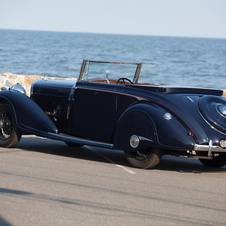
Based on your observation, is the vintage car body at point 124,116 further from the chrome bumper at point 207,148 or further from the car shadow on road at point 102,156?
the car shadow on road at point 102,156

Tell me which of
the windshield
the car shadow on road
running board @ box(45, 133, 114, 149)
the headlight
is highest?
the windshield

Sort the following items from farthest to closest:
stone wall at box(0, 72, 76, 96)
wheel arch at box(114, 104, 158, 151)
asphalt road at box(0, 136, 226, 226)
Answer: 1. stone wall at box(0, 72, 76, 96)
2. wheel arch at box(114, 104, 158, 151)
3. asphalt road at box(0, 136, 226, 226)

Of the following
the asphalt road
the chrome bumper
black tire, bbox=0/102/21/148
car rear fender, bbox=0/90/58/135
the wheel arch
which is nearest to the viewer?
the asphalt road

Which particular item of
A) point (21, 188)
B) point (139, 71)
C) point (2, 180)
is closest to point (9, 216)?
point (21, 188)

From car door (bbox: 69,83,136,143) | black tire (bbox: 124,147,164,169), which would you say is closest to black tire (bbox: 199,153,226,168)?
black tire (bbox: 124,147,164,169)

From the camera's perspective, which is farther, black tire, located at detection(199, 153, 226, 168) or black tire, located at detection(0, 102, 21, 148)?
black tire, located at detection(0, 102, 21, 148)

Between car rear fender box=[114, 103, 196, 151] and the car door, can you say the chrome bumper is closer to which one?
car rear fender box=[114, 103, 196, 151]

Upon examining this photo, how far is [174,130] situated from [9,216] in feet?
9.10

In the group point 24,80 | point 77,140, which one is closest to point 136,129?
point 77,140

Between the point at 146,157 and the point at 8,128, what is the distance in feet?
9.66

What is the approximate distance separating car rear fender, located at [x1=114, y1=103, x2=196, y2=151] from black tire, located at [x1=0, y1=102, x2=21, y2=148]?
2.21 m

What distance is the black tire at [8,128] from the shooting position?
25.8 ft

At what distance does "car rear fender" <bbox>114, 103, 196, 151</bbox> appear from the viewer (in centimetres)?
604

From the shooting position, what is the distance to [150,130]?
6.22 metres
